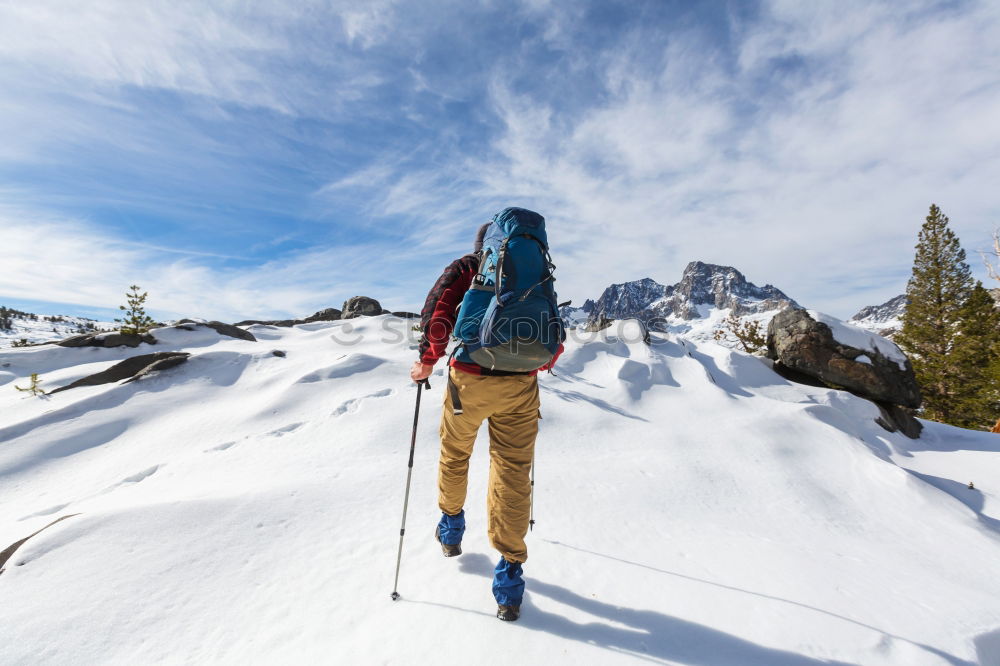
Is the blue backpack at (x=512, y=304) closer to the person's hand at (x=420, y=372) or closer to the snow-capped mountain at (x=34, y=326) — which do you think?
the person's hand at (x=420, y=372)

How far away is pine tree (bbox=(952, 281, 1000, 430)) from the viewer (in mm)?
17047

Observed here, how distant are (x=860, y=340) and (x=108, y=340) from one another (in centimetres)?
2103

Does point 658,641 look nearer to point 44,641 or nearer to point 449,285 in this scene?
point 449,285

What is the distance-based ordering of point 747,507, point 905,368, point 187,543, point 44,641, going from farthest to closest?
point 905,368
point 747,507
point 187,543
point 44,641

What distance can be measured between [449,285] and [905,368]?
47.3 ft

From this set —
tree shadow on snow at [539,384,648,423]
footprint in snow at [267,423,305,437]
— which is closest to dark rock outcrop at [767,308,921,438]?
tree shadow on snow at [539,384,648,423]

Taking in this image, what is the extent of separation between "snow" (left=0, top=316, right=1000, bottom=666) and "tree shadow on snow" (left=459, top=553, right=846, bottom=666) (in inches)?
0.6

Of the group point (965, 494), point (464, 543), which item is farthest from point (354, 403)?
point (965, 494)

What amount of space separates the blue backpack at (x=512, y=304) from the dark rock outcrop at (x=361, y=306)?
68.9 ft

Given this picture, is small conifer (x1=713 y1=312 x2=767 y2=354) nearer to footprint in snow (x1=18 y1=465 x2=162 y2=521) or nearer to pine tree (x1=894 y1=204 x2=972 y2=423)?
pine tree (x1=894 y1=204 x2=972 y2=423)

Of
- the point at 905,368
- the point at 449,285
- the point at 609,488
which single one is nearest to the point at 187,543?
the point at 449,285

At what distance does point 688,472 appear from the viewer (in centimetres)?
528

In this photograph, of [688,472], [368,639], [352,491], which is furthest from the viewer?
[688,472]

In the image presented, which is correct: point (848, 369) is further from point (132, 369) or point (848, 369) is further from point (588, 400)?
point (132, 369)
